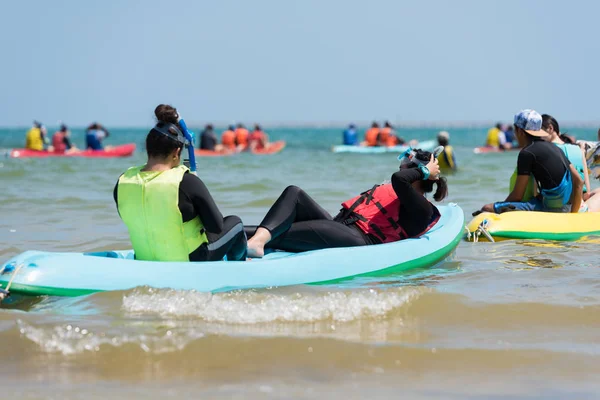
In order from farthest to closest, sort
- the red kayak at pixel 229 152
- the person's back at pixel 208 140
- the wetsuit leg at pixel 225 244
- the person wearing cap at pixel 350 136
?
the person wearing cap at pixel 350 136 < the person's back at pixel 208 140 < the red kayak at pixel 229 152 < the wetsuit leg at pixel 225 244

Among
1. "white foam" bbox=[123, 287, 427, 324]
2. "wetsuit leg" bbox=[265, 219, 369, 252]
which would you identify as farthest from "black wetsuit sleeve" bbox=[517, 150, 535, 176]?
"white foam" bbox=[123, 287, 427, 324]

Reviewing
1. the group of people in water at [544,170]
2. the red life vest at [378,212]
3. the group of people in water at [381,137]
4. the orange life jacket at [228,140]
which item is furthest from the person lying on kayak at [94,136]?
the red life vest at [378,212]

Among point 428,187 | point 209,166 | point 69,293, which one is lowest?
point 209,166

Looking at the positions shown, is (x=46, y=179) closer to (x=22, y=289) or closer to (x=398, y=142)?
(x=22, y=289)

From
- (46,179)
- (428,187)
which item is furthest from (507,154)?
(428,187)

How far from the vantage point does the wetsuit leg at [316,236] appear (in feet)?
16.1

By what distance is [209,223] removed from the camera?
4.06m

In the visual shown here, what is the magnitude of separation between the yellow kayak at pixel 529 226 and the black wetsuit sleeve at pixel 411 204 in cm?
138

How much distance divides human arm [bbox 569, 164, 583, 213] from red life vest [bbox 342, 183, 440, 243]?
214 centimetres

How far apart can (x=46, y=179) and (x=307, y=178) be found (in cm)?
462

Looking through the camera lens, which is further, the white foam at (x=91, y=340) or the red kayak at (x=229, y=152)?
the red kayak at (x=229, y=152)

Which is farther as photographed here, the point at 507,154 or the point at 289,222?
the point at 507,154

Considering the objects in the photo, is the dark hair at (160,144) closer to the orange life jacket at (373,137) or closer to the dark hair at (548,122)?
the dark hair at (548,122)

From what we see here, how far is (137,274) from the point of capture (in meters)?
4.11
